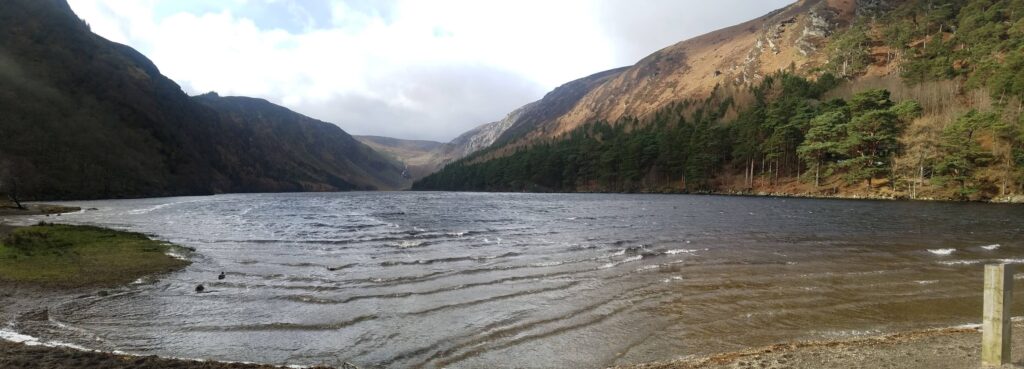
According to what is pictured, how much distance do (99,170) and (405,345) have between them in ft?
585

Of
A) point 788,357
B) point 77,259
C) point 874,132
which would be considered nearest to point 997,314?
point 788,357

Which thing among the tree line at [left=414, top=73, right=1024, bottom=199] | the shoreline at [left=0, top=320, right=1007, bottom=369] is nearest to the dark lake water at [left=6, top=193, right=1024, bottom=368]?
the shoreline at [left=0, top=320, right=1007, bottom=369]

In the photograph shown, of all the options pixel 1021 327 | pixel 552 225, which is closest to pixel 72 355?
pixel 1021 327

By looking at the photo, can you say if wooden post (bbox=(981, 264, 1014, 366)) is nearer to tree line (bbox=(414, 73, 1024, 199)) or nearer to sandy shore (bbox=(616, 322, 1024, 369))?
sandy shore (bbox=(616, 322, 1024, 369))

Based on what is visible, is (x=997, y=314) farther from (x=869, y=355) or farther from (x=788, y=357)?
(x=788, y=357)

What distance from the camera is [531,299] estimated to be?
15.9 metres

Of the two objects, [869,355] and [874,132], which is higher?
[874,132]

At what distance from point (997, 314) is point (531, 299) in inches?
431

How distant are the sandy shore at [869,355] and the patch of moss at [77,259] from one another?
1985cm

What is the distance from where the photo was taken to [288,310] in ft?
48.1

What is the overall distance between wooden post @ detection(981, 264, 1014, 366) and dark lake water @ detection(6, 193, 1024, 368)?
156 inches

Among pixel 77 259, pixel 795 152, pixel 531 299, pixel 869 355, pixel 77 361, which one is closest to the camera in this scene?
pixel 77 361

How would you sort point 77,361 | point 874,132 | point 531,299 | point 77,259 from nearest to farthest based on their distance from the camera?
point 77,361, point 531,299, point 77,259, point 874,132

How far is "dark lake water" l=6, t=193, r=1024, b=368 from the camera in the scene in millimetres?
11352
